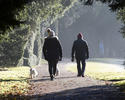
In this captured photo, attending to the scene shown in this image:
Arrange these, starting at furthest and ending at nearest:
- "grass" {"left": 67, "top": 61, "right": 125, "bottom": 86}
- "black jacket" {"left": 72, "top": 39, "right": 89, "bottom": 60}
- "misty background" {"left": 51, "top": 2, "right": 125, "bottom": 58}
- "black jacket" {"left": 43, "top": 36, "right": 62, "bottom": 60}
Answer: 1. "misty background" {"left": 51, "top": 2, "right": 125, "bottom": 58}
2. "black jacket" {"left": 72, "top": 39, "right": 89, "bottom": 60}
3. "black jacket" {"left": 43, "top": 36, "right": 62, "bottom": 60}
4. "grass" {"left": 67, "top": 61, "right": 125, "bottom": 86}

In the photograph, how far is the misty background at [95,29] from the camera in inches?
3164

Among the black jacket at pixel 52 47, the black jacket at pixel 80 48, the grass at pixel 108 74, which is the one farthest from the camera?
the black jacket at pixel 80 48

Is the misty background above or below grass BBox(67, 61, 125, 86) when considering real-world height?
above

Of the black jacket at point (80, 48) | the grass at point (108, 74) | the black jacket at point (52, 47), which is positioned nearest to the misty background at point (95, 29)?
the grass at point (108, 74)

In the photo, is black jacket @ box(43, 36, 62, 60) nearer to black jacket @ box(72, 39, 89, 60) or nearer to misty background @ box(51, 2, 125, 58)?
black jacket @ box(72, 39, 89, 60)

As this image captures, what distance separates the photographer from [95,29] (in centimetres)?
8475

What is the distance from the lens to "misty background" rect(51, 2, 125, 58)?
80.4 metres

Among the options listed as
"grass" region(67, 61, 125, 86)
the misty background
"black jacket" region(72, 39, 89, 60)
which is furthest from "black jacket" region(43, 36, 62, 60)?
the misty background

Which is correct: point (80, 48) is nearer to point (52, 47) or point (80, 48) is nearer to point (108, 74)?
point (52, 47)

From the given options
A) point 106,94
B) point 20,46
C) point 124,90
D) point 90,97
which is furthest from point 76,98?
point 20,46

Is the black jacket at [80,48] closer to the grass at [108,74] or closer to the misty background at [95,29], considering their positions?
the grass at [108,74]

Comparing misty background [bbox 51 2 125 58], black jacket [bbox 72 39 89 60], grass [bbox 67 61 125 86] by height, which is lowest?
grass [bbox 67 61 125 86]

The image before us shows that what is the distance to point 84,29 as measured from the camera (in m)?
85.2

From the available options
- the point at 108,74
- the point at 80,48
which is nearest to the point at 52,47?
the point at 80,48
